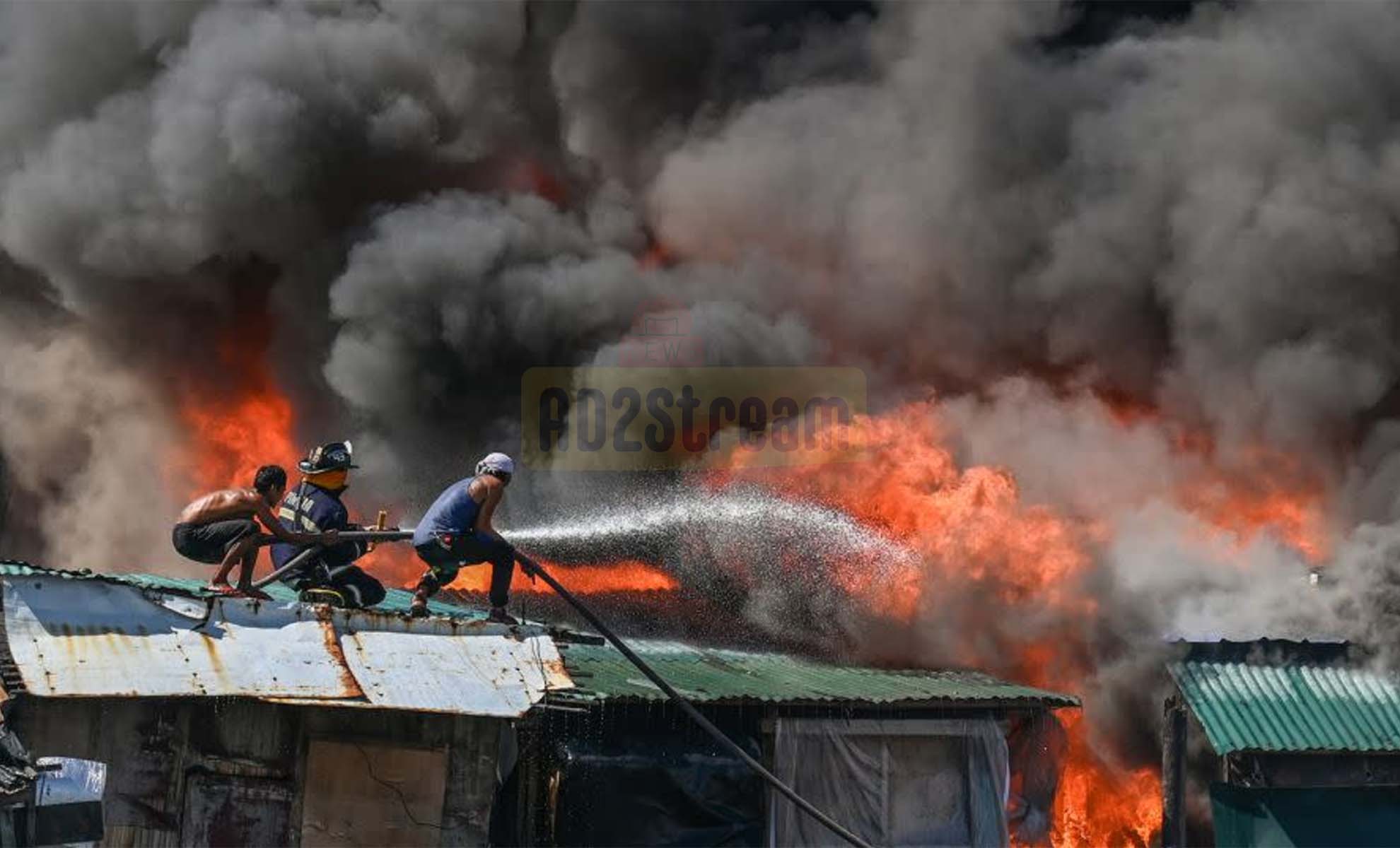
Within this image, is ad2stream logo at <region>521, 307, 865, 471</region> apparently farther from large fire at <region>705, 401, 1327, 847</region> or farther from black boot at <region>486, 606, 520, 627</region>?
black boot at <region>486, 606, 520, 627</region>

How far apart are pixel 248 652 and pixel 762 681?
4.87 meters

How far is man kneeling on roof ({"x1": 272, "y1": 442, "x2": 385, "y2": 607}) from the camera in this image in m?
12.1

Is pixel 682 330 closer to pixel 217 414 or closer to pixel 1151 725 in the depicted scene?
pixel 217 414

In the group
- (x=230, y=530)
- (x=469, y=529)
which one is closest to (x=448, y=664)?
(x=469, y=529)

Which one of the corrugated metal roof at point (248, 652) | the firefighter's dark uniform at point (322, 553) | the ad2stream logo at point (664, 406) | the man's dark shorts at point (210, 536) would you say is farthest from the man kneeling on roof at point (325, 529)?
the ad2stream logo at point (664, 406)

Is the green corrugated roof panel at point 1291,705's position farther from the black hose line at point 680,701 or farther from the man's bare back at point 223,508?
the man's bare back at point 223,508

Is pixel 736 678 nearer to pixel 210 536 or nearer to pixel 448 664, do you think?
pixel 448 664

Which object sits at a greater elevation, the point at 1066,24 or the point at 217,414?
the point at 1066,24

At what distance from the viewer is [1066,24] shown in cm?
2570

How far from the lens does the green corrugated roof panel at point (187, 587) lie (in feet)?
34.1

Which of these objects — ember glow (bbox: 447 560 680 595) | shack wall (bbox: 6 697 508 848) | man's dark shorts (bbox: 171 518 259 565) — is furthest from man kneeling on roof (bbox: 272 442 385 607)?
ember glow (bbox: 447 560 680 595)

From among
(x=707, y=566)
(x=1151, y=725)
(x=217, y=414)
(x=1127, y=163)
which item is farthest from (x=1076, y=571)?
(x=217, y=414)

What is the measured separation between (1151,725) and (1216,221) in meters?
9.05

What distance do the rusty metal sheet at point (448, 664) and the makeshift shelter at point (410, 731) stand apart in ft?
0.06
